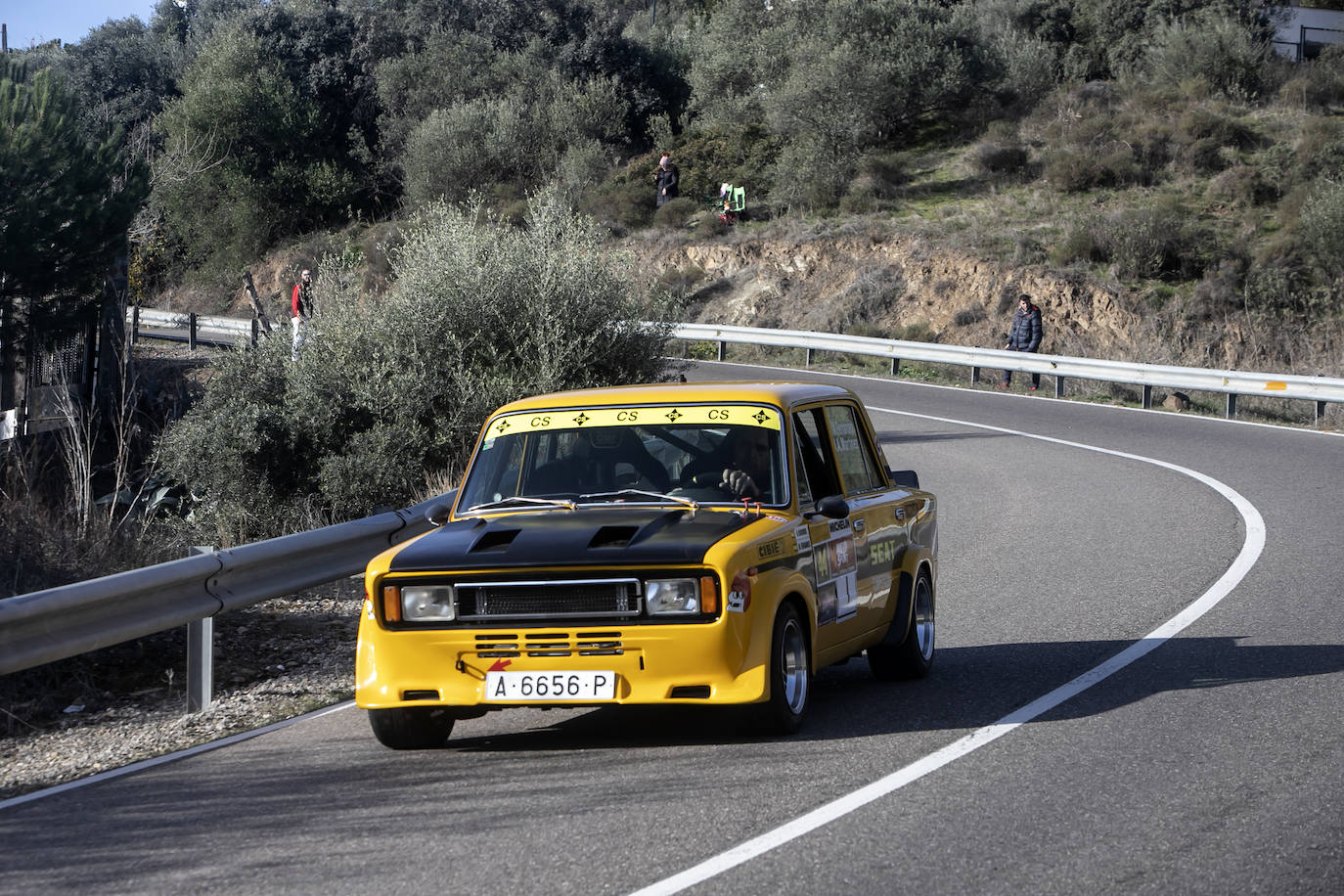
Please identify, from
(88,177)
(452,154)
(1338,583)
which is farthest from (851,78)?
(1338,583)

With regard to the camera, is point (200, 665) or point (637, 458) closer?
point (637, 458)

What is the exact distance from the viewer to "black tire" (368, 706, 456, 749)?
252 inches

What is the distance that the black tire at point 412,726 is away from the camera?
21.0 ft

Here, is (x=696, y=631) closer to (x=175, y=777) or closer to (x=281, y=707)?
(x=175, y=777)

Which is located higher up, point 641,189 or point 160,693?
point 641,189

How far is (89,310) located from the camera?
81.3 feet

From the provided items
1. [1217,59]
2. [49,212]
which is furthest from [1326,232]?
[49,212]

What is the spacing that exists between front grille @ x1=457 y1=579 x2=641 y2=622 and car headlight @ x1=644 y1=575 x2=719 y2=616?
0.20ft

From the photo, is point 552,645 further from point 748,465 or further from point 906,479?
point 906,479

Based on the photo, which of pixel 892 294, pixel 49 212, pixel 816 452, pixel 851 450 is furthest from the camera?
pixel 892 294

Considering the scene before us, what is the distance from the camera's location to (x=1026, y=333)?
28.7 m

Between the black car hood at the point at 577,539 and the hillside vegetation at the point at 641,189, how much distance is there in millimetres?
8142

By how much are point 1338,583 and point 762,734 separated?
19.4 feet

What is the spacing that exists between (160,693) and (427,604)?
9.67 feet
